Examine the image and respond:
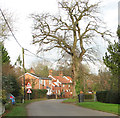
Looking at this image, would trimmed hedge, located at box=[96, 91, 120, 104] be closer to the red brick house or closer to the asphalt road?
the asphalt road

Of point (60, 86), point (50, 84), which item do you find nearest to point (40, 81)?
point (50, 84)

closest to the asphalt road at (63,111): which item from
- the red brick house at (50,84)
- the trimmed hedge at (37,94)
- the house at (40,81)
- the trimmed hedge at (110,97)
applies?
the trimmed hedge at (110,97)

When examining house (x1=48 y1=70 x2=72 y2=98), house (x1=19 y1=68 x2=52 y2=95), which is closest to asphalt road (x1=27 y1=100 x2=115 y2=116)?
house (x1=19 y1=68 x2=52 y2=95)

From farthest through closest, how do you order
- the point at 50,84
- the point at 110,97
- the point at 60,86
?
the point at 60,86 → the point at 50,84 → the point at 110,97

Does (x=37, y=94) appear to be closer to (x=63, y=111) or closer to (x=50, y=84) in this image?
(x=50, y=84)

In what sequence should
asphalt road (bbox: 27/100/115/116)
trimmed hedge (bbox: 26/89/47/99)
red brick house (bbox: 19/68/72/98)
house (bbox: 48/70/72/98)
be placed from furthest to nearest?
house (bbox: 48/70/72/98) < red brick house (bbox: 19/68/72/98) < trimmed hedge (bbox: 26/89/47/99) < asphalt road (bbox: 27/100/115/116)

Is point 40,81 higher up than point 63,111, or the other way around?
point 40,81

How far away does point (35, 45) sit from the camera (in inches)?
1232

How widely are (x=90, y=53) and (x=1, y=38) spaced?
1239cm

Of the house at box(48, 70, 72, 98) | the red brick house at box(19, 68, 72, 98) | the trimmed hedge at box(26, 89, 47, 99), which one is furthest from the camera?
the house at box(48, 70, 72, 98)

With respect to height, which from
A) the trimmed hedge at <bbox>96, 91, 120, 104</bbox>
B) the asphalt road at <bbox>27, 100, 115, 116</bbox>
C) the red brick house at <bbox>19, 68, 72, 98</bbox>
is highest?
the red brick house at <bbox>19, 68, 72, 98</bbox>

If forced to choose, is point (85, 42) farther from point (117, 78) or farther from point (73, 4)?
point (117, 78)

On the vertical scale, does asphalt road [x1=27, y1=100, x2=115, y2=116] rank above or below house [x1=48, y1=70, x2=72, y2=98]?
below

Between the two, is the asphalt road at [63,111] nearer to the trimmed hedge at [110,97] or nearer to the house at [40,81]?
the trimmed hedge at [110,97]
